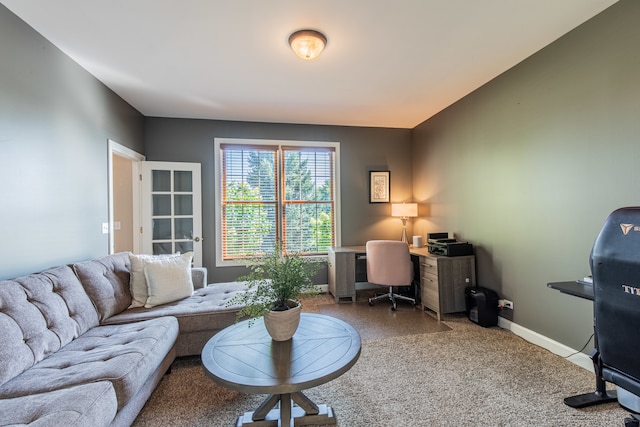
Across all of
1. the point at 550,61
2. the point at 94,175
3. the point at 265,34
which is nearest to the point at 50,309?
the point at 94,175

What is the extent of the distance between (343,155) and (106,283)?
3516 mm

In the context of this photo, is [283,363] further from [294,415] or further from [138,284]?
[138,284]

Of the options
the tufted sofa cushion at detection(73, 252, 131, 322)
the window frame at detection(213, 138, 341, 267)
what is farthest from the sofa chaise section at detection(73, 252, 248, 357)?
the window frame at detection(213, 138, 341, 267)

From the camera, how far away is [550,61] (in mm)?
2488

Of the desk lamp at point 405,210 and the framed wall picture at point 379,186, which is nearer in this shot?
the desk lamp at point 405,210

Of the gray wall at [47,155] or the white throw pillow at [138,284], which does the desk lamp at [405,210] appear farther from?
the gray wall at [47,155]

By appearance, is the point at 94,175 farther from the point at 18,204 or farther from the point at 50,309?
the point at 50,309

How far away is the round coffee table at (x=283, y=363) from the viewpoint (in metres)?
1.30

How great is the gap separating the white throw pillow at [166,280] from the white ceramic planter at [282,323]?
1.37 meters

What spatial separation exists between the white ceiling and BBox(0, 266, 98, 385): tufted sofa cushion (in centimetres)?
186

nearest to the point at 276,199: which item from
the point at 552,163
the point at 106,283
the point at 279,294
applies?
the point at 106,283

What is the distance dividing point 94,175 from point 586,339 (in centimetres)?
468

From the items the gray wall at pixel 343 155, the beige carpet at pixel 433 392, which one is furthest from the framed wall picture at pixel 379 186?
the beige carpet at pixel 433 392

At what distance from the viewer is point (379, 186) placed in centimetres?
474
